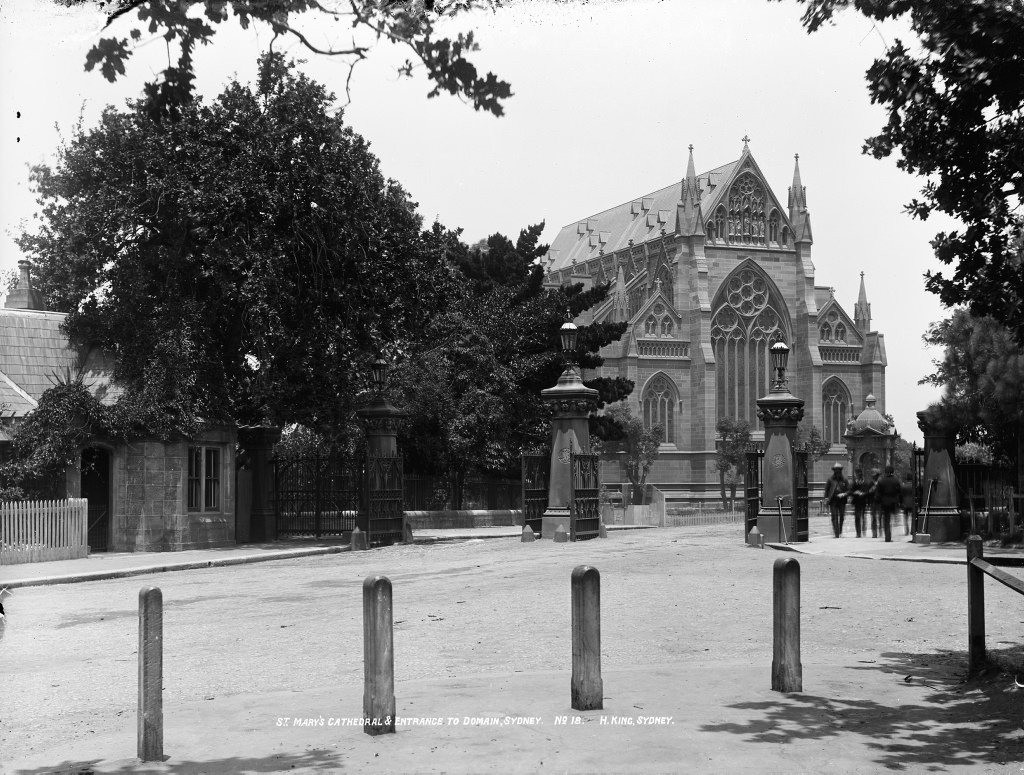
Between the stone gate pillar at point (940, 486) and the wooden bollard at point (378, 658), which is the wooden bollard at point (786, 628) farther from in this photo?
the stone gate pillar at point (940, 486)

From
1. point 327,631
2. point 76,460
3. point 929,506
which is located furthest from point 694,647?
point 76,460

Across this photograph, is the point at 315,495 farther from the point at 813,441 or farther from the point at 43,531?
the point at 813,441

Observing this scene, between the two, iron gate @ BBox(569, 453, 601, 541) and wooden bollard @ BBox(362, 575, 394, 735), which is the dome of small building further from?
wooden bollard @ BBox(362, 575, 394, 735)

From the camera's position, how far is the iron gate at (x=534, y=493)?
2580 centimetres

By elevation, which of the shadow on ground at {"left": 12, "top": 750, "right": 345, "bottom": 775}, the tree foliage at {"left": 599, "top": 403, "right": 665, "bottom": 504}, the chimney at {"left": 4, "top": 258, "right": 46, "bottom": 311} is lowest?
the shadow on ground at {"left": 12, "top": 750, "right": 345, "bottom": 775}

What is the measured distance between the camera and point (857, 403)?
87062mm

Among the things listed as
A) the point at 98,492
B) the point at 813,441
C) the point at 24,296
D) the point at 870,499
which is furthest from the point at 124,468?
the point at 813,441

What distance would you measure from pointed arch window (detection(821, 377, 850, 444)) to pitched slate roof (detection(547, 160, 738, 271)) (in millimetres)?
16364

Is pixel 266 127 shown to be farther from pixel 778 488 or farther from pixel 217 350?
pixel 778 488

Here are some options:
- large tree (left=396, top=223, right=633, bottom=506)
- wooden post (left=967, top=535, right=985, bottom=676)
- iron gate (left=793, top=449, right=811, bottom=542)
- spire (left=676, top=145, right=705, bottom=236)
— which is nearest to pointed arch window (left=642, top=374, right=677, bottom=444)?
spire (left=676, top=145, right=705, bottom=236)

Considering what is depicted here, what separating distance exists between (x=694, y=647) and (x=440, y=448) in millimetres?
29179

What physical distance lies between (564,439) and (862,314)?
69.2 metres

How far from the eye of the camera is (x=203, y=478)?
27172 millimetres

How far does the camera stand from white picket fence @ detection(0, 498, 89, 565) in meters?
21.9
